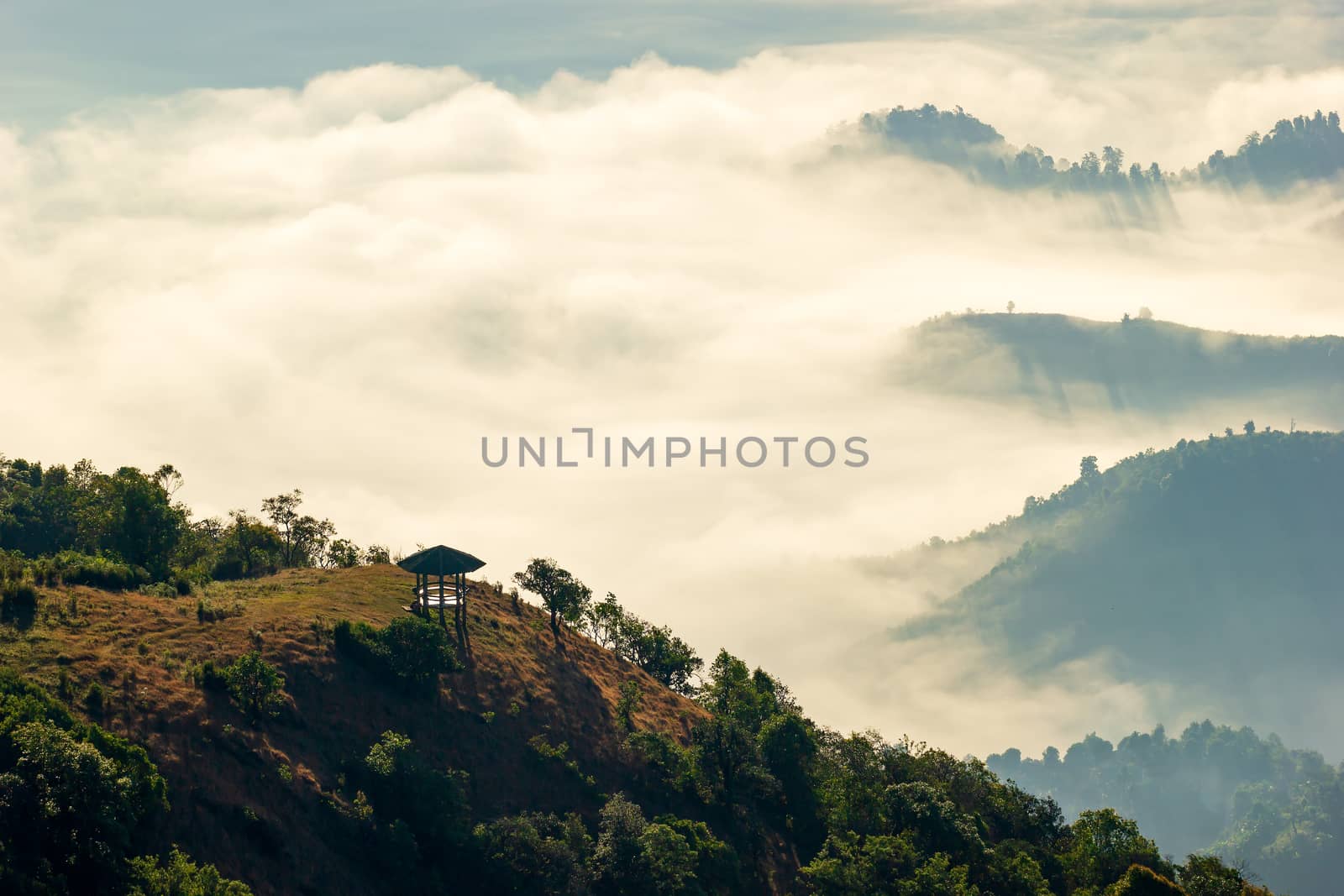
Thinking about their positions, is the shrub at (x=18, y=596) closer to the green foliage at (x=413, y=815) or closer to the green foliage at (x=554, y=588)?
the green foliage at (x=413, y=815)

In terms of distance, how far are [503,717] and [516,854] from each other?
1971 centimetres

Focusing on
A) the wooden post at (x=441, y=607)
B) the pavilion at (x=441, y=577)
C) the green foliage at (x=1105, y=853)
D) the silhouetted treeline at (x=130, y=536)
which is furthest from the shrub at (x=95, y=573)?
the green foliage at (x=1105, y=853)

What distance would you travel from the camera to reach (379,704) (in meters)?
106

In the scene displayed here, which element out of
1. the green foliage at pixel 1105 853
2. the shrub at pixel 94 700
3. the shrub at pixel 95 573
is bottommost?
the green foliage at pixel 1105 853

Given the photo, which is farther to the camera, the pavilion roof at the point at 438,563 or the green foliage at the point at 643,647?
the green foliage at the point at 643,647

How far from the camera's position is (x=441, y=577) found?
394 feet

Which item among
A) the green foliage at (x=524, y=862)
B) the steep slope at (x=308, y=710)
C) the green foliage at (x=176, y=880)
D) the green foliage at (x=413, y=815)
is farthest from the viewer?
the green foliage at (x=524, y=862)

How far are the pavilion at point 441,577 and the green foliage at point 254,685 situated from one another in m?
21.9

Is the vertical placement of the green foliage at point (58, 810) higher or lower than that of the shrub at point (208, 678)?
lower

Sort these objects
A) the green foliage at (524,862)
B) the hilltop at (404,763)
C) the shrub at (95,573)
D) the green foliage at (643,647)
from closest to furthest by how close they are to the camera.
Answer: the hilltop at (404,763)
the green foliage at (524,862)
the shrub at (95,573)
the green foliage at (643,647)

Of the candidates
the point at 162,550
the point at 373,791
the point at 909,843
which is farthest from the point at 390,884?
the point at 162,550

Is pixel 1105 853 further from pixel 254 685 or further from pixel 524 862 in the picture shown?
pixel 254 685

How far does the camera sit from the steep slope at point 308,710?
87875 millimetres

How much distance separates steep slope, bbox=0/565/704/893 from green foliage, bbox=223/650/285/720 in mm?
1233
